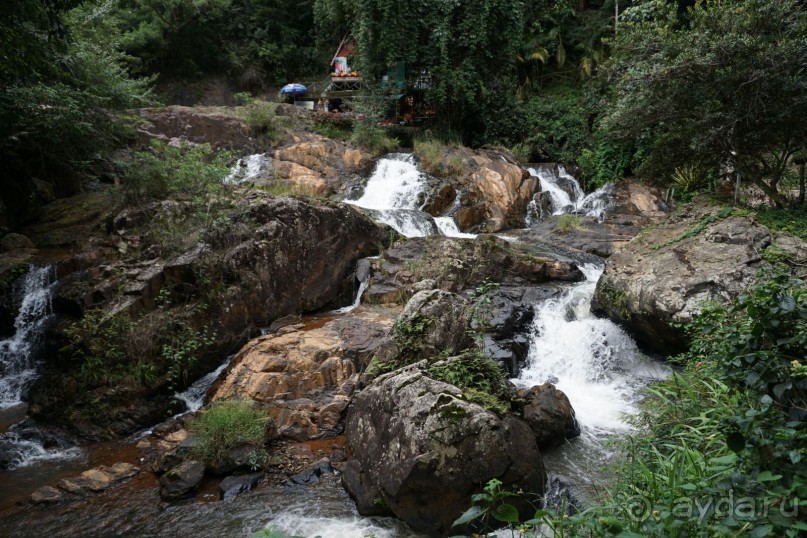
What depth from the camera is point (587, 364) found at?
7.98 metres

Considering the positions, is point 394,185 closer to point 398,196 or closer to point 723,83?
point 398,196

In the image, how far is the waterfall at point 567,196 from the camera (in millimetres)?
14455

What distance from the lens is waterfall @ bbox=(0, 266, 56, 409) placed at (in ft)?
24.4

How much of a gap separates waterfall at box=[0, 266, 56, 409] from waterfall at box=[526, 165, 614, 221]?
37.9 ft

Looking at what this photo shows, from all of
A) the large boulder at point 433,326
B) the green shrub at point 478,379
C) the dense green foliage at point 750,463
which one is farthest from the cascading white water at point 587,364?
the dense green foliage at point 750,463

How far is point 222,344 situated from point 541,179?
11521 millimetres

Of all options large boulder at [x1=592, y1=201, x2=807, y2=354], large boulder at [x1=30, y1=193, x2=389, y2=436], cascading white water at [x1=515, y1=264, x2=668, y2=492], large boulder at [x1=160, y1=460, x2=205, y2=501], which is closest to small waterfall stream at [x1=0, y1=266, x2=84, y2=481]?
large boulder at [x1=30, y1=193, x2=389, y2=436]

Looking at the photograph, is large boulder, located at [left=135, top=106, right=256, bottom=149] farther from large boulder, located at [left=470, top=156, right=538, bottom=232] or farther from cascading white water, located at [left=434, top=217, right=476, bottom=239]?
large boulder, located at [left=470, top=156, right=538, bottom=232]

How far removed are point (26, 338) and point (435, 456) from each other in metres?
7.12

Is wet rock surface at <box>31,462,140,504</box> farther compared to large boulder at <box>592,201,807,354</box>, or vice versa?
large boulder at <box>592,201,807,354</box>

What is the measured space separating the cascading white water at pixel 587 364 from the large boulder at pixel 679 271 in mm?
313

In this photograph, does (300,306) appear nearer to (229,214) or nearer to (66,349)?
(229,214)

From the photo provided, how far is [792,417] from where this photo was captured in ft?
7.36

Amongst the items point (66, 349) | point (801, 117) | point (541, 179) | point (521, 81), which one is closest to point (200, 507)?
point (66, 349)
